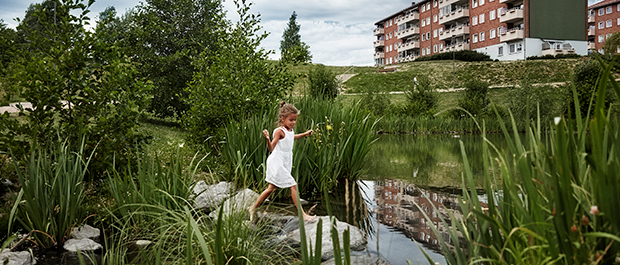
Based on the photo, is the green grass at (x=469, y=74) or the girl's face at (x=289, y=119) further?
the green grass at (x=469, y=74)

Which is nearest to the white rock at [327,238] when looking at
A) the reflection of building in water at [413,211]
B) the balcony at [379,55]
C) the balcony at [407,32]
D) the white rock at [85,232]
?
the reflection of building in water at [413,211]

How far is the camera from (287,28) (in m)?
61.0

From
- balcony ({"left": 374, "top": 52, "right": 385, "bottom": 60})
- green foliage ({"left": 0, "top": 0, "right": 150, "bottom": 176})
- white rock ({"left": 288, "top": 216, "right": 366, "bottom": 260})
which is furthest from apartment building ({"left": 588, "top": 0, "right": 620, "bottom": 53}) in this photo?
green foliage ({"left": 0, "top": 0, "right": 150, "bottom": 176})

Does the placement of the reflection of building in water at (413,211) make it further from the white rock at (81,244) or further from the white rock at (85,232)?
the white rock at (85,232)

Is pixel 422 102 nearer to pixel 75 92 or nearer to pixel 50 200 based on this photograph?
pixel 75 92

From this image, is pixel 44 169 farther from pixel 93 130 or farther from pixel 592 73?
pixel 592 73

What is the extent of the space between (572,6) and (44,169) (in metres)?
58.2

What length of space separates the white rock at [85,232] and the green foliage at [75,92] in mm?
911

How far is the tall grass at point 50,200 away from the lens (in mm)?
3668

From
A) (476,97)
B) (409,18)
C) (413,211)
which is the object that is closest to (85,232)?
(413,211)

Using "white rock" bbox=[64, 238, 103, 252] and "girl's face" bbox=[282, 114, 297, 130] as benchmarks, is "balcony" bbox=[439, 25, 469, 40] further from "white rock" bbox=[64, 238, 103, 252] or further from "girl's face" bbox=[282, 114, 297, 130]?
"white rock" bbox=[64, 238, 103, 252]

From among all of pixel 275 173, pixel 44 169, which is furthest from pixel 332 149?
pixel 44 169

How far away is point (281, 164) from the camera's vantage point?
194 inches

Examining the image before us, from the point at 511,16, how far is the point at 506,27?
1959mm
